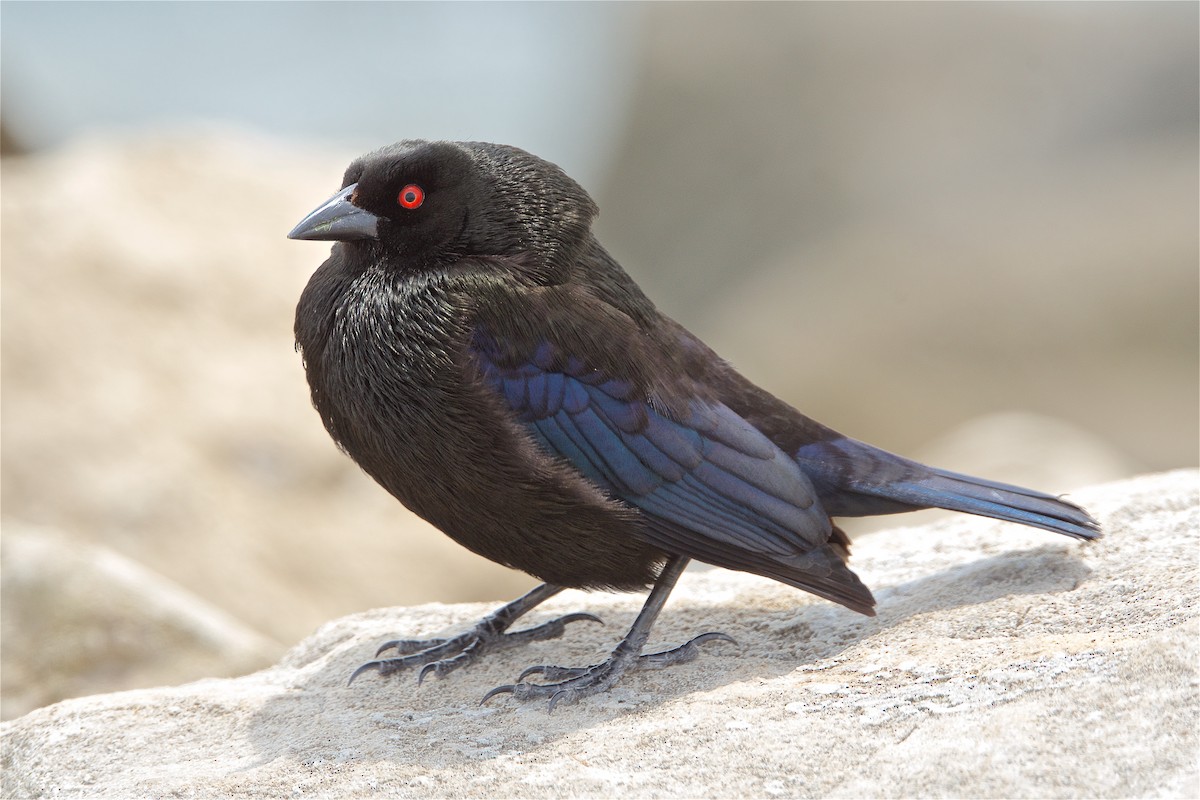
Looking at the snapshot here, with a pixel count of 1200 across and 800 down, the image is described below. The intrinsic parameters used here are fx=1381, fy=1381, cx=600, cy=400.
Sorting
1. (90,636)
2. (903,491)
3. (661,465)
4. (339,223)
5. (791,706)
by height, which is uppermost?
(339,223)

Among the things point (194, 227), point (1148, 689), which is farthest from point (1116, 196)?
point (1148, 689)

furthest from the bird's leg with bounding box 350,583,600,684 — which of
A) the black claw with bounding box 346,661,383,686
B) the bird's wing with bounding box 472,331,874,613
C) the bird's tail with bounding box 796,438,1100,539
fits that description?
the bird's tail with bounding box 796,438,1100,539

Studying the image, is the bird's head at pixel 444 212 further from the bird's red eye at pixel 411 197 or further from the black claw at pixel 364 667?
the black claw at pixel 364 667

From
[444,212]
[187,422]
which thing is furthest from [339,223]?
[187,422]

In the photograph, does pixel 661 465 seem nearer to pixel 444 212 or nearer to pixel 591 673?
pixel 591 673

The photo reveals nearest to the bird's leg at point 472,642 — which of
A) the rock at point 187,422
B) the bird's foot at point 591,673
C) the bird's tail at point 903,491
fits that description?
the bird's foot at point 591,673

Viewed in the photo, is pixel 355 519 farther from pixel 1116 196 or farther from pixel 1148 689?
pixel 1116 196
